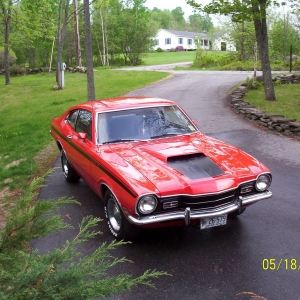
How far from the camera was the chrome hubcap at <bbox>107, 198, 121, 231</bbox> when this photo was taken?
4.60 m

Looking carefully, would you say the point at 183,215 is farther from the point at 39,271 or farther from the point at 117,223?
the point at 39,271

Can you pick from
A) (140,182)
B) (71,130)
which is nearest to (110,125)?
(71,130)

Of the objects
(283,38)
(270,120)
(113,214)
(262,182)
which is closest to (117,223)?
(113,214)

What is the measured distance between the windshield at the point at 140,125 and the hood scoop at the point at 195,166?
A: 85cm

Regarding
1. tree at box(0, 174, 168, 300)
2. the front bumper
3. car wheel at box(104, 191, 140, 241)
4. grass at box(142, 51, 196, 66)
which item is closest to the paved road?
car wheel at box(104, 191, 140, 241)

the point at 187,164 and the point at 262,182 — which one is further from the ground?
the point at 187,164

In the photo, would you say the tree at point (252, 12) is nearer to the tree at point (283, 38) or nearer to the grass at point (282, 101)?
the grass at point (282, 101)

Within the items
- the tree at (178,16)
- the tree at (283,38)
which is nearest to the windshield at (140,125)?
the tree at (283,38)

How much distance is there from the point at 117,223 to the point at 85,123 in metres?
1.90

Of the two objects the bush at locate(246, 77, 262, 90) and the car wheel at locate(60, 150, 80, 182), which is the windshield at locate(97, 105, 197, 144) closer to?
the car wheel at locate(60, 150, 80, 182)

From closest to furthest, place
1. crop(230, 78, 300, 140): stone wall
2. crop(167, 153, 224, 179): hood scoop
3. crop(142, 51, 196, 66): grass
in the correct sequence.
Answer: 1. crop(167, 153, 224, 179): hood scoop
2. crop(230, 78, 300, 140): stone wall
3. crop(142, 51, 196, 66): grass

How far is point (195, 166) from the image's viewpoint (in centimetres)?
445

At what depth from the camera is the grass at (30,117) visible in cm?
796

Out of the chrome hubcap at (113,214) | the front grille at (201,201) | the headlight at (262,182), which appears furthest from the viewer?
the chrome hubcap at (113,214)
